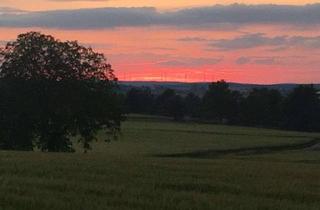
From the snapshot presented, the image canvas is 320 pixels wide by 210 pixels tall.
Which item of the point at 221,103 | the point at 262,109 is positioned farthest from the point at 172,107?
the point at 262,109

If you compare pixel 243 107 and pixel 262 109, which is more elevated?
pixel 243 107

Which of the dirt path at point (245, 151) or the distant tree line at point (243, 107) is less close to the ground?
the distant tree line at point (243, 107)

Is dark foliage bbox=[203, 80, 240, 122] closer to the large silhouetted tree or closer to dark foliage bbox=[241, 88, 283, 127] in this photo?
dark foliage bbox=[241, 88, 283, 127]

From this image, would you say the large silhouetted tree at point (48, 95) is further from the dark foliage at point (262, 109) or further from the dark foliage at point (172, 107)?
the dark foliage at point (172, 107)

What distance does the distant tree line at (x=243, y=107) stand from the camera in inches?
5635

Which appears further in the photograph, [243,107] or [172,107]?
[172,107]

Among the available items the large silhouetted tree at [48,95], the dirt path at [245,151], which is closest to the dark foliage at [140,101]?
the dirt path at [245,151]

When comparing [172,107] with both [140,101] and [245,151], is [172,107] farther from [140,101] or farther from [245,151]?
[245,151]

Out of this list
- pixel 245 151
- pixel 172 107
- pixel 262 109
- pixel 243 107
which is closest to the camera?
pixel 245 151

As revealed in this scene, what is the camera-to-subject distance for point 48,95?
144 ft

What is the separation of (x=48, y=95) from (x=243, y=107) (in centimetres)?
10919

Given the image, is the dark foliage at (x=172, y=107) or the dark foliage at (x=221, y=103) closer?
the dark foliage at (x=221, y=103)

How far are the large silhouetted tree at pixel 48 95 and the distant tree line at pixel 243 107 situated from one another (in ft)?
297

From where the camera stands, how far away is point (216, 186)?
46.3 ft
